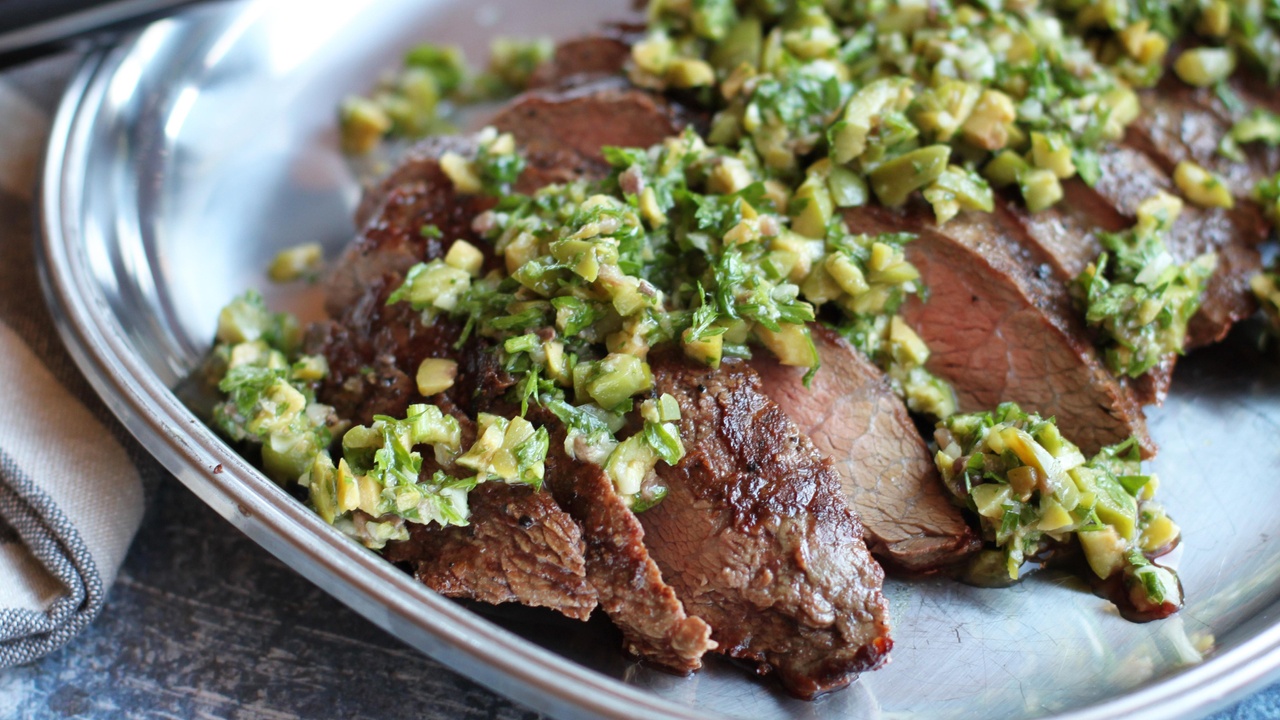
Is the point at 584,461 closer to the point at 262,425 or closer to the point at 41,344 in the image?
the point at 262,425

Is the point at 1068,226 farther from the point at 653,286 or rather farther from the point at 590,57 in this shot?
the point at 590,57

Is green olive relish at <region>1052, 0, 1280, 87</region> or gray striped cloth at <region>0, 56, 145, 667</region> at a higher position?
green olive relish at <region>1052, 0, 1280, 87</region>

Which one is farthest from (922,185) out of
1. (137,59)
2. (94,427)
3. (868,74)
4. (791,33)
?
(137,59)

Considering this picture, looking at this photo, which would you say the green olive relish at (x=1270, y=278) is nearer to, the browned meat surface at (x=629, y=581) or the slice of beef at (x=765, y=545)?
the slice of beef at (x=765, y=545)

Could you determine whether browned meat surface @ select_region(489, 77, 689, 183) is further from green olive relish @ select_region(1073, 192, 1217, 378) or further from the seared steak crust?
green olive relish @ select_region(1073, 192, 1217, 378)

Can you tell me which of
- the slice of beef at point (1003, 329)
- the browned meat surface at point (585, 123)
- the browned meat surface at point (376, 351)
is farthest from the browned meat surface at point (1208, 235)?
the browned meat surface at point (376, 351)

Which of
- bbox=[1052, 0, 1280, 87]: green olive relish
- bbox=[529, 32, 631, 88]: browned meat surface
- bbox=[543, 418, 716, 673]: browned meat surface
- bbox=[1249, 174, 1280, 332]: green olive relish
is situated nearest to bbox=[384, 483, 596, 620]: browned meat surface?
bbox=[543, 418, 716, 673]: browned meat surface
